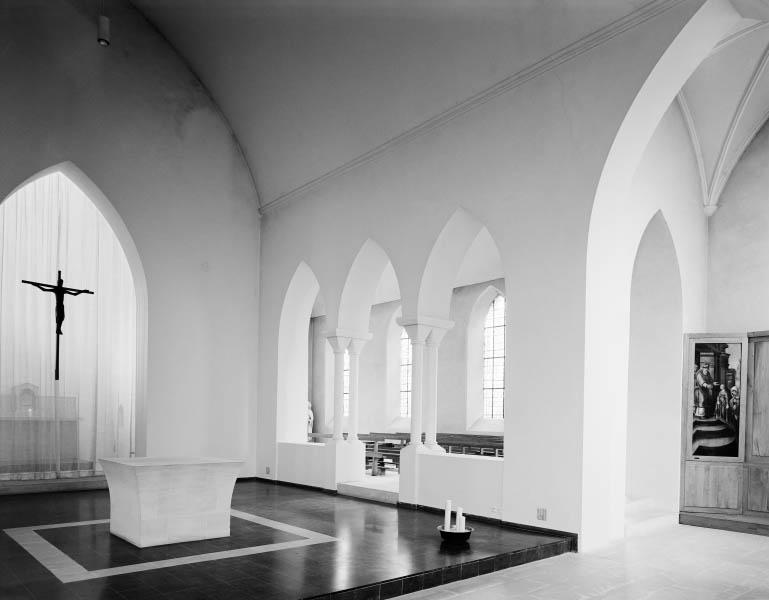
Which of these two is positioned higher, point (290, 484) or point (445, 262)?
point (445, 262)

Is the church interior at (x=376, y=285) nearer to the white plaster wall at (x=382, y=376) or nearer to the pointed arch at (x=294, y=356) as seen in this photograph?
the pointed arch at (x=294, y=356)

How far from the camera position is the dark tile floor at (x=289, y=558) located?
5742 mm

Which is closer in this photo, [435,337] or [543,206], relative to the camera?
[543,206]

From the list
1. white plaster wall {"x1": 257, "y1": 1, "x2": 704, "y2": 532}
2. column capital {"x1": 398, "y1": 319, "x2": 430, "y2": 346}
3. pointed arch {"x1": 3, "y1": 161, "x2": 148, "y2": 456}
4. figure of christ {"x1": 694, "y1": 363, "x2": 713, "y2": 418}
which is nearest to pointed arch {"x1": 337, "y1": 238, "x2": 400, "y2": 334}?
white plaster wall {"x1": 257, "y1": 1, "x2": 704, "y2": 532}

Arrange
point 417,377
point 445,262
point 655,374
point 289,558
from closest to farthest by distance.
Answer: point 289,558 → point 445,262 → point 417,377 → point 655,374

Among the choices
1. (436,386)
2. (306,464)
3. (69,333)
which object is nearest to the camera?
(436,386)

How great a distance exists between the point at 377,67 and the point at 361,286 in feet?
11.3

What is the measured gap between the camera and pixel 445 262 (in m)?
10.3

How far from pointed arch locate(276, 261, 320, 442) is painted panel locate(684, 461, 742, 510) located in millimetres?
6620

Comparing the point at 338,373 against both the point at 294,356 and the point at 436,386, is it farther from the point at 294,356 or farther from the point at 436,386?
the point at 436,386

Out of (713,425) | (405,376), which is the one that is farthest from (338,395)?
(405,376)

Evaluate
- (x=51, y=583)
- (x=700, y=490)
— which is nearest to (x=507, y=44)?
(x=700, y=490)

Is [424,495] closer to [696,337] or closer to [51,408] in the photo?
[696,337]

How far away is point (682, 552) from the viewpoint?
319 inches
